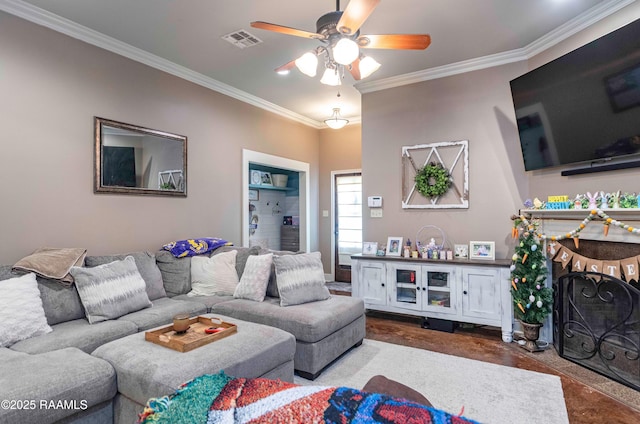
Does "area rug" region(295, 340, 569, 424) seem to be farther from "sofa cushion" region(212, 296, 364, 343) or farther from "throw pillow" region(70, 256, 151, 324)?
"throw pillow" region(70, 256, 151, 324)

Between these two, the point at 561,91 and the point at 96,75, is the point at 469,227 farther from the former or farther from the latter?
the point at 96,75

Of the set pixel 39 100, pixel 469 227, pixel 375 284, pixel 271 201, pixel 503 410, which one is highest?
pixel 39 100

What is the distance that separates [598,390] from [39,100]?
4.72 metres

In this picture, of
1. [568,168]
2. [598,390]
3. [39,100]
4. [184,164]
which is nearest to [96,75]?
[39,100]

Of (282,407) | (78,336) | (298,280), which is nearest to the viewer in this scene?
(282,407)

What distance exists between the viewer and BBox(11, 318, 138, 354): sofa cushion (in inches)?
82.7

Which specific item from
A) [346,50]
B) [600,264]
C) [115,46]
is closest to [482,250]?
[600,264]

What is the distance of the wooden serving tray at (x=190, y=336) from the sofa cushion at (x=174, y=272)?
43.5 inches

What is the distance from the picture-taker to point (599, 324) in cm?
279

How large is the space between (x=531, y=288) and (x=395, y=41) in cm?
245

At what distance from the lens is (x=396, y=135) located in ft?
14.3

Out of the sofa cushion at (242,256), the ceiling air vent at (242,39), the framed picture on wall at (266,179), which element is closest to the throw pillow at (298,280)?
the sofa cushion at (242,256)

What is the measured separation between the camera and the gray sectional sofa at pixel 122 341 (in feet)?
5.41

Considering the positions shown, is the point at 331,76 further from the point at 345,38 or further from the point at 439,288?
the point at 439,288
